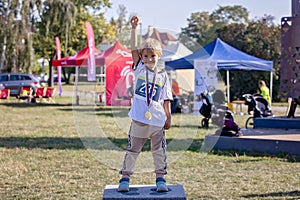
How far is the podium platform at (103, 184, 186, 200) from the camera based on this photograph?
15.7 feet

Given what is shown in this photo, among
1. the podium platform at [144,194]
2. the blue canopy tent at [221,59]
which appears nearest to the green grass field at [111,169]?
the podium platform at [144,194]

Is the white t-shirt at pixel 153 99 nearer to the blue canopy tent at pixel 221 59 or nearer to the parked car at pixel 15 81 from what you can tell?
the blue canopy tent at pixel 221 59

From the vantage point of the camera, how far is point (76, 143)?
12336mm

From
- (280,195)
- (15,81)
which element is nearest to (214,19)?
(15,81)

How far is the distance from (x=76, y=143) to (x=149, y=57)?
7814 millimetres

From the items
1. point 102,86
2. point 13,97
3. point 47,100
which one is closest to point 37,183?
point 102,86

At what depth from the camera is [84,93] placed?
25250 mm

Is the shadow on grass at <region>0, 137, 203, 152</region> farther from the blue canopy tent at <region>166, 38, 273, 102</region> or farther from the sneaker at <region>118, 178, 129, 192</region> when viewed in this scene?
the blue canopy tent at <region>166, 38, 273, 102</region>

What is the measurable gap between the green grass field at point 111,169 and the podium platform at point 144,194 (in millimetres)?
1774

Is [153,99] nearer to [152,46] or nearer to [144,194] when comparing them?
[152,46]

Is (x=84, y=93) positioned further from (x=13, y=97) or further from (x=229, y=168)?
(x=229, y=168)

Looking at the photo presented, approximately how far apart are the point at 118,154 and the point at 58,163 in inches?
51.5

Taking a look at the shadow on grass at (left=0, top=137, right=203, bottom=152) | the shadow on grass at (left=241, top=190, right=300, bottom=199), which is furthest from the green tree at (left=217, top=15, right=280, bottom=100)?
the shadow on grass at (left=241, top=190, right=300, bottom=199)

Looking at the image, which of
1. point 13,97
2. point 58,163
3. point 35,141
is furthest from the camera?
point 13,97
